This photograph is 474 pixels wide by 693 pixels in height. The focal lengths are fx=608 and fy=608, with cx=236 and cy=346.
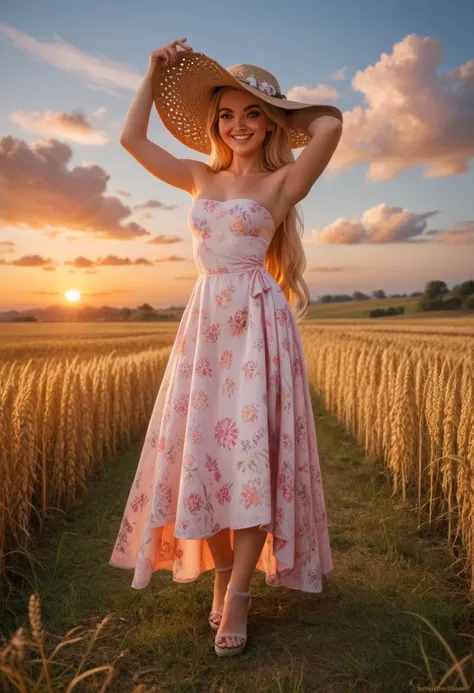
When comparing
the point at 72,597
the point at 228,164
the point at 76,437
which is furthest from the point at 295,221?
the point at 76,437

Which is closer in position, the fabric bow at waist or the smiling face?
the fabric bow at waist

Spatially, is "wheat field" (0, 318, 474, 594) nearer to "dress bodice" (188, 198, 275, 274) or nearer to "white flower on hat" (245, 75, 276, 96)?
"dress bodice" (188, 198, 275, 274)

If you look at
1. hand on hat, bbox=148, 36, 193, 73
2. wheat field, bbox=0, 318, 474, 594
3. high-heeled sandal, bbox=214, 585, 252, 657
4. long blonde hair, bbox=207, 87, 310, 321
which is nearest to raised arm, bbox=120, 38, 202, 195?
hand on hat, bbox=148, 36, 193, 73

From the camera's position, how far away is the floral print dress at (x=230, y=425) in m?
2.47

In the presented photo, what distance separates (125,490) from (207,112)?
10.7ft

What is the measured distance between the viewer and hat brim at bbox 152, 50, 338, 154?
2.75 m

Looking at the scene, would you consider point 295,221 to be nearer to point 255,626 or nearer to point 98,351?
point 255,626

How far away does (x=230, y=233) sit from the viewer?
261 cm

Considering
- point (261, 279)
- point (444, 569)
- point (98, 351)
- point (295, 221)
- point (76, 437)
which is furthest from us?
point (98, 351)

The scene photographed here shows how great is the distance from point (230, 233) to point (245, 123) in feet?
1.83

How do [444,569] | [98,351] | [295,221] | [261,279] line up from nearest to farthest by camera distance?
[261,279] → [295,221] → [444,569] → [98,351]

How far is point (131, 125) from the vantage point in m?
2.78

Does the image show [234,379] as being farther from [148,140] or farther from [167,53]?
[167,53]

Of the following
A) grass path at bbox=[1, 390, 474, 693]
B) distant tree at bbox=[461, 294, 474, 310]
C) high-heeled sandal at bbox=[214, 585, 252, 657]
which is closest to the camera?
grass path at bbox=[1, 390, 474, 693]
